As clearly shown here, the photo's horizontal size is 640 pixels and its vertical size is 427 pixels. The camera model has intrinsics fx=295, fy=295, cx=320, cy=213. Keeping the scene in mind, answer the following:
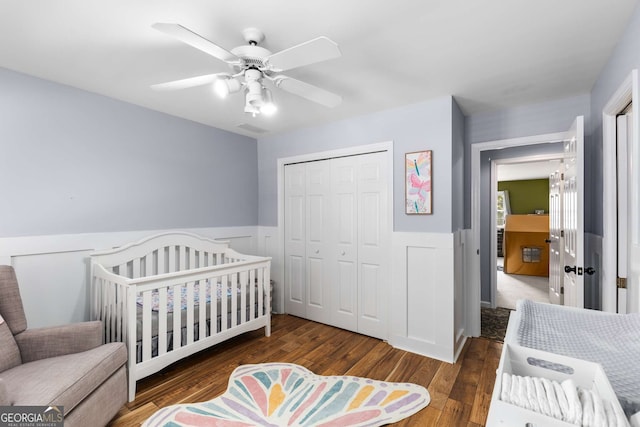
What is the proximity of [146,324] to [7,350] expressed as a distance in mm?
655

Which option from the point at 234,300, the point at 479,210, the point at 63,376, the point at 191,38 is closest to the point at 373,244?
the point at 479,210

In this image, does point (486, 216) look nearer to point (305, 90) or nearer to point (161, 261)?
point (305, 90)

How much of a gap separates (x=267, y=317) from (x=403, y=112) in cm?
236

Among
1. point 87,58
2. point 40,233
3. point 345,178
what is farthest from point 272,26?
point 40,233

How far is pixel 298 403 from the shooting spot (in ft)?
6.30

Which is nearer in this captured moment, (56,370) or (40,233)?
(56,370)

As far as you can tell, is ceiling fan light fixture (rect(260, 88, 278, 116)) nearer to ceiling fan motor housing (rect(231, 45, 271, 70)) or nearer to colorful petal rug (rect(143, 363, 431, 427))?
ceiling fan motor housing (rect(231, 45, 271, 70))

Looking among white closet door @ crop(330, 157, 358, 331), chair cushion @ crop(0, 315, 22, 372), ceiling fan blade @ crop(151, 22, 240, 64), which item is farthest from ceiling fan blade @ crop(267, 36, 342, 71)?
chair cushion @ crop(0, 315, 22, 372)

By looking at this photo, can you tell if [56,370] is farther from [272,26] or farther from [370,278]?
[370,278]

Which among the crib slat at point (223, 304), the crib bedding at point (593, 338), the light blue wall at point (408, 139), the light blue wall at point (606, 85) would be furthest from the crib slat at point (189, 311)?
the light blue wall at point (606, 85)

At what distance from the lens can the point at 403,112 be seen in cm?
271

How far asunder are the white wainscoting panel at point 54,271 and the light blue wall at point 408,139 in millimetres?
2247

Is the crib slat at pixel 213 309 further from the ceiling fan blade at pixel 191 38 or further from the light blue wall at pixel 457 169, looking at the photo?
the light blue wall at pixel 457 169

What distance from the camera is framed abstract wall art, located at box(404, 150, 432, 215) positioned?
2557 mm
